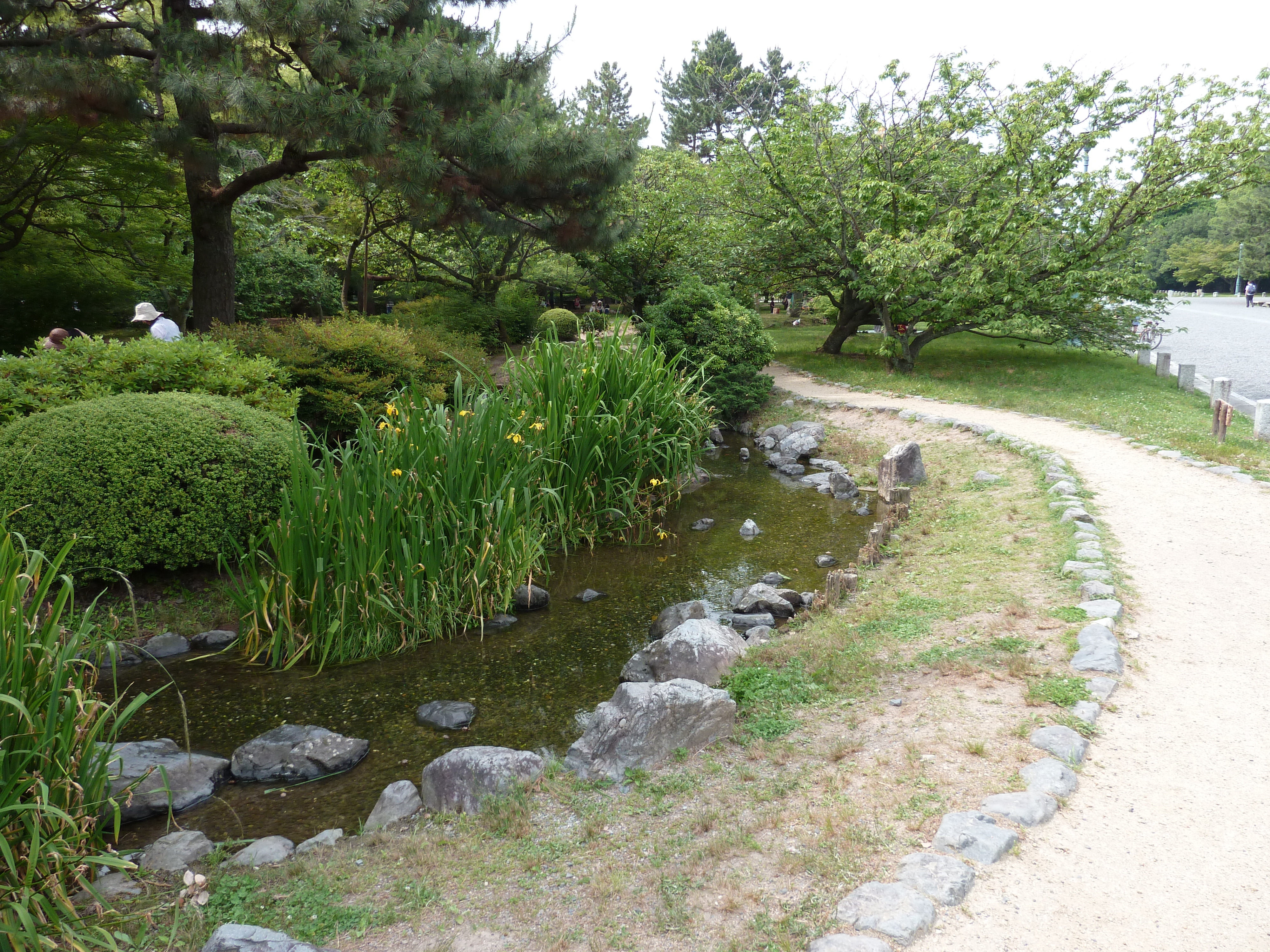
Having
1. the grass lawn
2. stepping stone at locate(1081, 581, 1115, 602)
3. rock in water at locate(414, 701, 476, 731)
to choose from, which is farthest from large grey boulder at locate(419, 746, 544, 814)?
the grass lawn

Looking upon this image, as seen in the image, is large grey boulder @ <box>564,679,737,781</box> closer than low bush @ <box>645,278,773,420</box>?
Yes

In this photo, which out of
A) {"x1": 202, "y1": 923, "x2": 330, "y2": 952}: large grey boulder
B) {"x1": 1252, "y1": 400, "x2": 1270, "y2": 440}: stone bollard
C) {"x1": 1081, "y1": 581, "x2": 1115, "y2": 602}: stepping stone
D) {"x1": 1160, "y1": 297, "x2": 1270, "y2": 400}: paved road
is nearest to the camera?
{"x1": 202, "y1": 923, "x2": 330, "y2": 952}: large grey boulder

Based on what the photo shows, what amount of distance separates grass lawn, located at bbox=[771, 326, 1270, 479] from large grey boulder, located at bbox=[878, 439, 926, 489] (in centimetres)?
270

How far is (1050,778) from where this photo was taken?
2873mm

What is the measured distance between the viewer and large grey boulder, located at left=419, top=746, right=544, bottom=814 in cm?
315

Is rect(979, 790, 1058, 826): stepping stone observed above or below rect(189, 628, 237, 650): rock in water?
above

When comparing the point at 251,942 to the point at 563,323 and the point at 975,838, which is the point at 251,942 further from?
the point at 563,323

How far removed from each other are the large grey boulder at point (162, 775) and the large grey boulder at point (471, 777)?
3.43 ft

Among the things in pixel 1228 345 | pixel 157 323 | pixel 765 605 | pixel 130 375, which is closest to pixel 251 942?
pixel 765 605

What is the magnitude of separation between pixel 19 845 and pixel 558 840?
1692mm

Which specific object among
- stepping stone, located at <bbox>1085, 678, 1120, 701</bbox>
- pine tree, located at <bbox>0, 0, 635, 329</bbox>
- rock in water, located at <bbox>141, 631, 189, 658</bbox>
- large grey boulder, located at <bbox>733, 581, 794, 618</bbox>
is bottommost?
rock in water, located at <bbox>141, 631, 189, 658</bbox>

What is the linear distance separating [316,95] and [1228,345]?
21.3 meters

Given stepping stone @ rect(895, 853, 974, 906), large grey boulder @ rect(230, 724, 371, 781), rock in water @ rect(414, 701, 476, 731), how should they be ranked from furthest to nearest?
→ rock in water @ rect(414, 701, 476, 731)
large grey boulder @ rect(230, 724, 371, 781)
stepping stone @ rect(895, 853, 974, 906)

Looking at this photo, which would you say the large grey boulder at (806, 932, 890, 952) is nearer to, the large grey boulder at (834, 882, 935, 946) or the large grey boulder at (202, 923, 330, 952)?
the large grey boulder at (834, 882, 935, 946)
